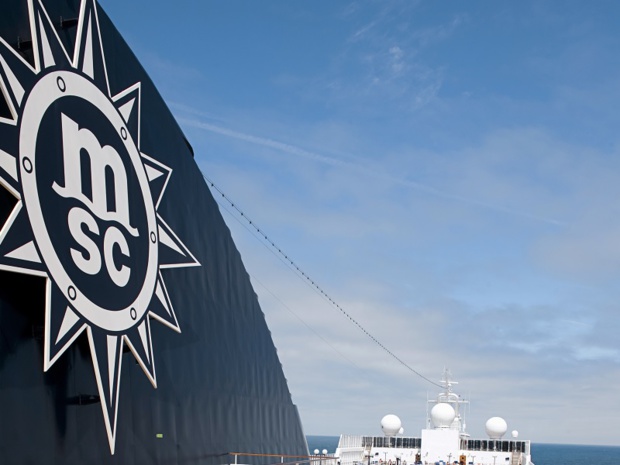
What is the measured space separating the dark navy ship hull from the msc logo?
0.03 m

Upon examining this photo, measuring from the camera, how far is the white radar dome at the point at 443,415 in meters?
46.5

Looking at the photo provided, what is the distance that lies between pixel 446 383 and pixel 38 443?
46.1 m

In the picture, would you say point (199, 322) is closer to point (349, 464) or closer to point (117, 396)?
point (117, 396)

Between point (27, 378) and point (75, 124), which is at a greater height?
point (75, 124)

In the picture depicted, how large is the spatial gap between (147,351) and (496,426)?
147 feet

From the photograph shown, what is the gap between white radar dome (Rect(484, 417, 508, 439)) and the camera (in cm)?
4884

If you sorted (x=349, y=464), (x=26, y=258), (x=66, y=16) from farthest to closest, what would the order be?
(x=349, y=464) → (x=66, y=16) → (x=26, y=258)

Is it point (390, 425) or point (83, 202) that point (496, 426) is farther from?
point (83, 202)

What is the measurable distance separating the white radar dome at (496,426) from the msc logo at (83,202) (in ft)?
145

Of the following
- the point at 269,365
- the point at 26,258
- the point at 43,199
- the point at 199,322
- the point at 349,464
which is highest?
the point at 43,199

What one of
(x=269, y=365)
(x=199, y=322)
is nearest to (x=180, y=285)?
(x=199, y=322)

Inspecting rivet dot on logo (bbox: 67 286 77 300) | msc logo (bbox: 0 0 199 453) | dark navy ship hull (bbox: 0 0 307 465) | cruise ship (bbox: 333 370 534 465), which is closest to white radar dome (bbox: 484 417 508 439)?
cruise ship (bbox: 333 370 534 465)

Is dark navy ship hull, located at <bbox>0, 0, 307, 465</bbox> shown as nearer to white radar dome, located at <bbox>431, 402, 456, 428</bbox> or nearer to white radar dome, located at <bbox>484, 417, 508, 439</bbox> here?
white radar dome, located at <bbox>431, 402, 456, 428</bbox>

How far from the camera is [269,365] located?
13484mm
